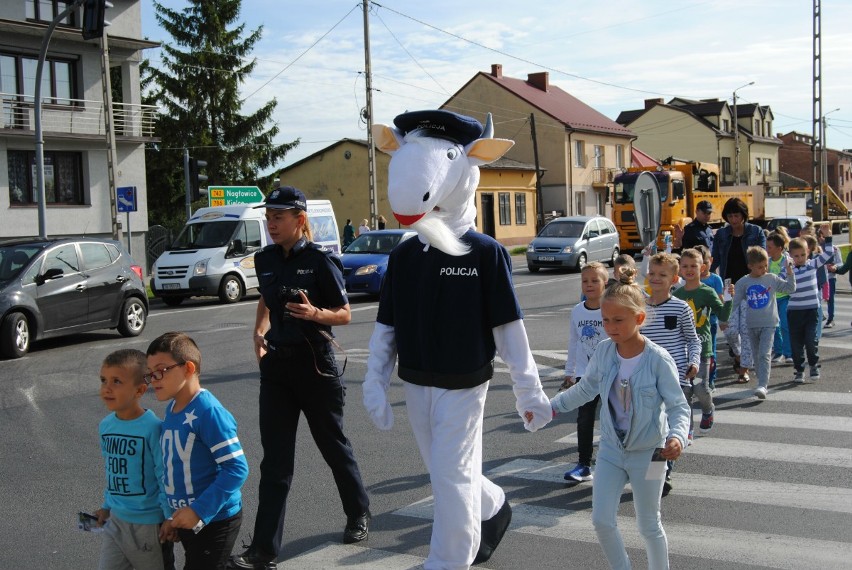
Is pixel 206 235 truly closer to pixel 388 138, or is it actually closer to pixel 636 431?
pixel 388 138

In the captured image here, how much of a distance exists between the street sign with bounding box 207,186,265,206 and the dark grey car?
11.9 m

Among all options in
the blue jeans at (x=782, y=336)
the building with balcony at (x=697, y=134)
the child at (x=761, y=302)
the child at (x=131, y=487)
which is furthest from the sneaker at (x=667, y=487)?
the building with balcony at (x=697, y=134)

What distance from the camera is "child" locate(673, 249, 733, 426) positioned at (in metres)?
7.27

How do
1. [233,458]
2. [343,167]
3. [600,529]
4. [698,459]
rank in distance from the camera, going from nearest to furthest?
[233,458]
[600,529]
[698,459]
[343,167]

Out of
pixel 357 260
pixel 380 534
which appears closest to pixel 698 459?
pixel 380 534

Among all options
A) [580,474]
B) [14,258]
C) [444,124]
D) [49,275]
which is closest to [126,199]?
[14,258]

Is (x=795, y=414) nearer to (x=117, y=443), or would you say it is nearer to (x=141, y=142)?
(x=117, y=443)

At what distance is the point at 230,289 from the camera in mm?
20422

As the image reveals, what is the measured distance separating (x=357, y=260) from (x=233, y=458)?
17.3m

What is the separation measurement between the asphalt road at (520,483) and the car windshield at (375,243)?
1069 cm

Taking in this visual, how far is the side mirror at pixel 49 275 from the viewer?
42.4ft

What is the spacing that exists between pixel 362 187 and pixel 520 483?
4200cm

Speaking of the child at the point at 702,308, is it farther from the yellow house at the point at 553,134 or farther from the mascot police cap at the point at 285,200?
the yellow house at the point at 553,134

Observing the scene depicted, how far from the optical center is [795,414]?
8133 mm
